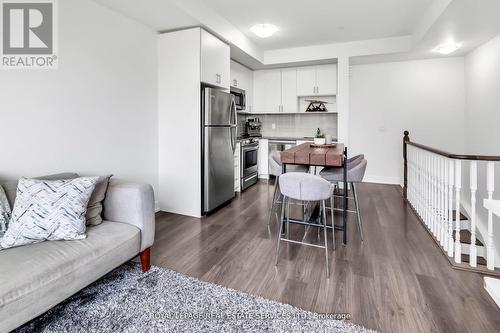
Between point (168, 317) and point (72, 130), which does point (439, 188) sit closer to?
point (168, 317)

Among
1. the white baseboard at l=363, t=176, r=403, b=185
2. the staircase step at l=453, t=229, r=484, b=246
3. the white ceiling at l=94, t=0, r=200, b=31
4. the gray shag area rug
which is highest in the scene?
the white ceiling at l=94, t=0, r=200, b=31

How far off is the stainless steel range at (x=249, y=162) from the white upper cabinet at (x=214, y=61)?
1.39 metres

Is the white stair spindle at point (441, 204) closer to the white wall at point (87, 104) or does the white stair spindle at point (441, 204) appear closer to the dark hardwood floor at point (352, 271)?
the dark hardwood floor at point (352, 271)

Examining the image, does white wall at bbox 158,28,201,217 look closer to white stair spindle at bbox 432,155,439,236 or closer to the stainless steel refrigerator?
the stainless steel refrigerator

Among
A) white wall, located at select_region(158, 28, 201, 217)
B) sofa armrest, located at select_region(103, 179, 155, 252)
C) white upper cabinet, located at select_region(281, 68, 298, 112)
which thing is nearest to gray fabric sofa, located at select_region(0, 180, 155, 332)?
sofa armrest, located at select_region(103, 179, 155, 252)

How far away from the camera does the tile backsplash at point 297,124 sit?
5.97 meters

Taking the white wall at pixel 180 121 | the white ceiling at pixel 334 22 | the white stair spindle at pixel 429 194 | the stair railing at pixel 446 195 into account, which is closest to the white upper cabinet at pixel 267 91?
the white ceiling at pixel 334 22

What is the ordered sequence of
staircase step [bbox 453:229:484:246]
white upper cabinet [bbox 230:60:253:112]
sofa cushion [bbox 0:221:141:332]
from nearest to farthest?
sofa cushion [bbox 0:221:141:332] < staircase step [bbox 453:229:484:246] < white upper cabinet [bbox 230:60:253:112]

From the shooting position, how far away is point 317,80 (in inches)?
222

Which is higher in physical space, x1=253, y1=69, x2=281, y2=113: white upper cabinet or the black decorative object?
x1=253, y1=69, x2=281, y2=113: white upper cabinet

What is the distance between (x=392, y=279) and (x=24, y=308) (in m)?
2.40

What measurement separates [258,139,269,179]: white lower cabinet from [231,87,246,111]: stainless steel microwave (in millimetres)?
919

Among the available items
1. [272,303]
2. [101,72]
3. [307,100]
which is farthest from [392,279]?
[307,100]

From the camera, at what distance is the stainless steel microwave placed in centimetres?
514
